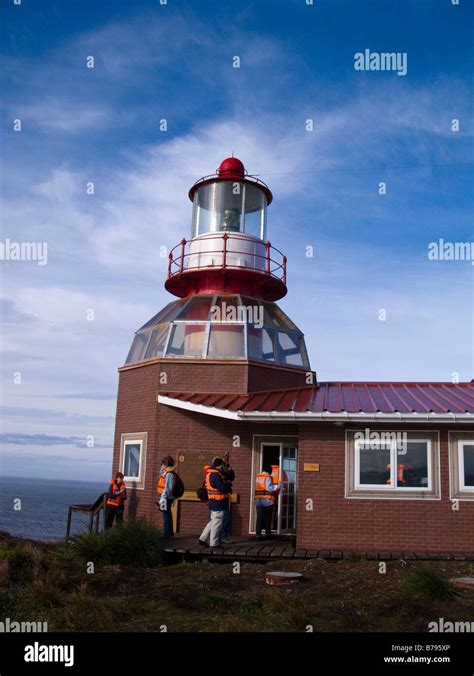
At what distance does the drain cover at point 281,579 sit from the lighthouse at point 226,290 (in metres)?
6.54

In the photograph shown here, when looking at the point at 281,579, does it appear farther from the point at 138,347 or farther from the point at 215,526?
the point at 138,347

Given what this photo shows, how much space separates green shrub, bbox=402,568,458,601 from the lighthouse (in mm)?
7626

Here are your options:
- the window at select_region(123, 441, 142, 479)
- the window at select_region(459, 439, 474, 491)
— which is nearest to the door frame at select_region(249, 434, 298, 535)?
the window at select_region(123, 441, 142, 479)

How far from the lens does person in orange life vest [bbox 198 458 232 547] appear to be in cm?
1270

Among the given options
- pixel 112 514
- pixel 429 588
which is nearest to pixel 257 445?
pixel 112 514

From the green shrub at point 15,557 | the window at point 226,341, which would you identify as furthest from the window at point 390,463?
the green shrub at point 15,557

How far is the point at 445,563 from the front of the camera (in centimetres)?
1132

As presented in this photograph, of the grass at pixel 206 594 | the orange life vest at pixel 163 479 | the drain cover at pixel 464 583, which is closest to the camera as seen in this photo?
the grass at pixel 206 594

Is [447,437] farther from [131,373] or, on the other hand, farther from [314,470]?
[131,373]

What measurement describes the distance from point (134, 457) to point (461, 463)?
25.2ft

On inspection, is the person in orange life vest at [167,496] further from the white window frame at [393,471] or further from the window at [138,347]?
the window at [138,347]

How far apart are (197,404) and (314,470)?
2947 mm

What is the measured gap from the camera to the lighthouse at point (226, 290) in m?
16.5

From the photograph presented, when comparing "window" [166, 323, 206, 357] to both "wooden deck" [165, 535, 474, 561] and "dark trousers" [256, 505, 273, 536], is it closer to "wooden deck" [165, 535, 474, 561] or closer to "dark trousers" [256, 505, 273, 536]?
"dark trousers" [256, 505, 273, 536]
